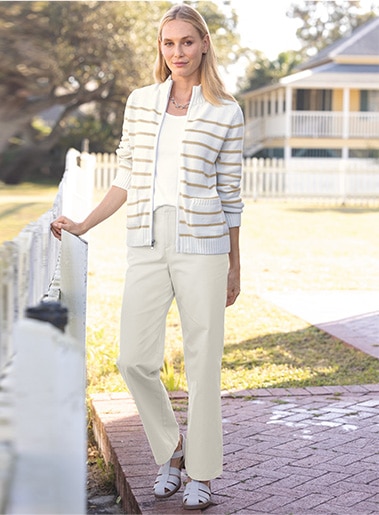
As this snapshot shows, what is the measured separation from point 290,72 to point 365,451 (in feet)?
153

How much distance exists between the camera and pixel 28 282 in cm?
307

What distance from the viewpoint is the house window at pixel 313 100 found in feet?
127

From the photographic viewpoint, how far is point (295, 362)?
7324 millimetres

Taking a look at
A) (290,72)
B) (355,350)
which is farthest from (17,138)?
(355,350)

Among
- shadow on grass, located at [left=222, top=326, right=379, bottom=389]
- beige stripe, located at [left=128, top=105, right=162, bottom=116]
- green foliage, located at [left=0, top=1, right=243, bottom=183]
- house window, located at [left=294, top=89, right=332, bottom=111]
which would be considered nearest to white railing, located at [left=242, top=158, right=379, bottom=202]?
green foliage, located at [left=0, top=1, right=243, bottom=183]

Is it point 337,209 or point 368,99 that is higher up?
point 368,99

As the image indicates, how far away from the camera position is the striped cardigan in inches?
147

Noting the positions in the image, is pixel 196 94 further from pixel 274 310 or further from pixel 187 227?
pixel 274 310

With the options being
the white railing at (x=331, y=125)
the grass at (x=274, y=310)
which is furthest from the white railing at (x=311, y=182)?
the white railing at (x=331, y=125)

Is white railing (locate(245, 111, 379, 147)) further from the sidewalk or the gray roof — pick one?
the sidewalk

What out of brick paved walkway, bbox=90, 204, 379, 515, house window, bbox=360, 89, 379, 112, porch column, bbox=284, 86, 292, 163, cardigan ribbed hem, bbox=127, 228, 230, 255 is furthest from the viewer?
house window, bbox=360, 89, 379, 112

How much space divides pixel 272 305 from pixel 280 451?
17.4ft

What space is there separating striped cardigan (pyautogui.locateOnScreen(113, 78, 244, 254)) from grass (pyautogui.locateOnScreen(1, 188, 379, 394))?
234 cm

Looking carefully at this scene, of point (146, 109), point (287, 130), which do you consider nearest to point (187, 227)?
point (146, 109)
